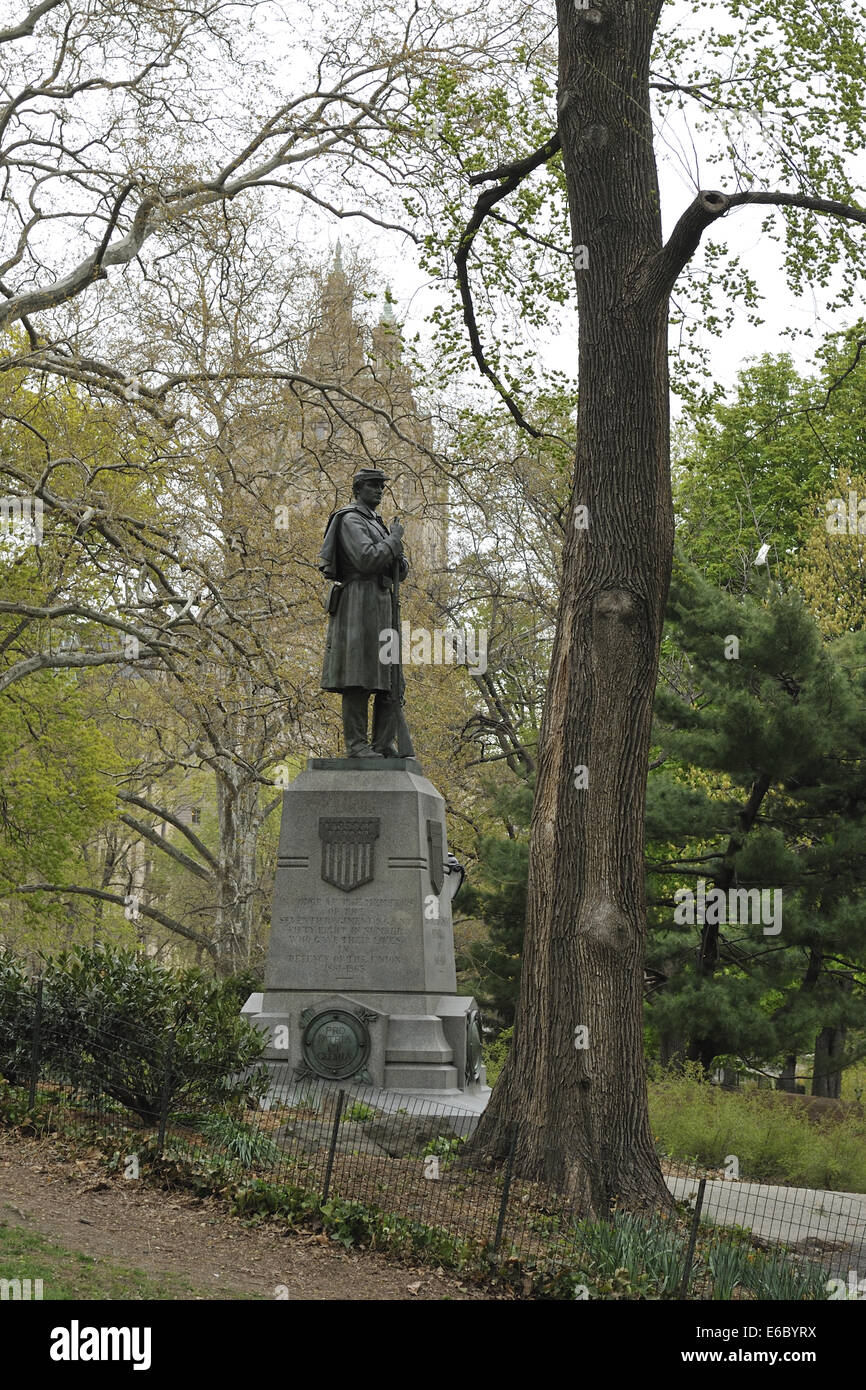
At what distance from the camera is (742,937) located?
20359 millimetres

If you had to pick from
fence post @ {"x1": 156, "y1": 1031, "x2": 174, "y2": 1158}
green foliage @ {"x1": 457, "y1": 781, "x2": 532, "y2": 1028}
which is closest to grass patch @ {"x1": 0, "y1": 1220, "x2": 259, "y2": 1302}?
fence post @ {"x1": 156, "y1": 1031, "x2": 174, "y2": 1158}

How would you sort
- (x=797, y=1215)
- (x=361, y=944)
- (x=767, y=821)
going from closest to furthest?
(x=797, y=1215) → (x=361, y=944) → (x=767, y=821)

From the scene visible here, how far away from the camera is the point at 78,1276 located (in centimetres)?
676

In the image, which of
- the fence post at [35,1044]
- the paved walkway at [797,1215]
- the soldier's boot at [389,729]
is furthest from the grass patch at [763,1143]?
the fence post at [35,1044]

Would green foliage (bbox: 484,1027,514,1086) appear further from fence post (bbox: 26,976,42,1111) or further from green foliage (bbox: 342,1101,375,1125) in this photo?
fence post (bbox: 26,976,42,1111)

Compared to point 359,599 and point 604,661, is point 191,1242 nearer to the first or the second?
point 604,661

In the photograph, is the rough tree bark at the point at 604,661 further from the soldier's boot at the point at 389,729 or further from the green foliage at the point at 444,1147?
the soldier's boot at the point at 389,729

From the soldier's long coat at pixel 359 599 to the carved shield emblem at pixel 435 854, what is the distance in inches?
51.3

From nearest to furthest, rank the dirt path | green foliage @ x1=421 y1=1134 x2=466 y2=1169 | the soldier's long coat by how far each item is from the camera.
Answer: the dirt path, green foliage @ x1=421 y1=1134 x2=466 y2=1169, the soldier's long coat

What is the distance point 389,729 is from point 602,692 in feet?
8.85

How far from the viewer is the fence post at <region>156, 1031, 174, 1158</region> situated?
9.12 metres

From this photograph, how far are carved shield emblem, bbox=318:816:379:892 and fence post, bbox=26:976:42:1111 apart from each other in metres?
2.60

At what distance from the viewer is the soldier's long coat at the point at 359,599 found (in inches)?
486

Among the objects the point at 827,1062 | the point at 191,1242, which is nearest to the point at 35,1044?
the point at 191,1242
